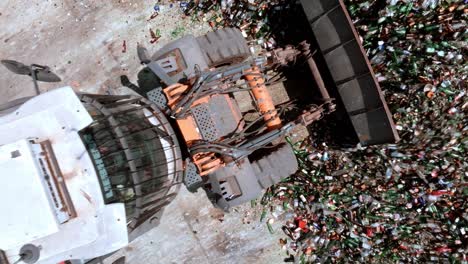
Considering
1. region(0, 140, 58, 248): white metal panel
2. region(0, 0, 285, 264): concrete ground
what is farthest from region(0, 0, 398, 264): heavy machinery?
region(0, 0, 285, 264): concrete ground

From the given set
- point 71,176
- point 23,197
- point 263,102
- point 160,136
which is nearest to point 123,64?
point 160,136

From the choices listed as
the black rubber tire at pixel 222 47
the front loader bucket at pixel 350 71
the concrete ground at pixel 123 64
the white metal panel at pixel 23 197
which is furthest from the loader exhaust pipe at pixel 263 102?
the white metal panel at pixel 23 197

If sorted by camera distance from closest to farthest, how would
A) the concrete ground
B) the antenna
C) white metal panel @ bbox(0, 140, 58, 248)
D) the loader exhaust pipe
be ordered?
1. white metal panel @ bbox(0, 140, 58, 248)
2. the antenna
3. the loader exhaust pipe
4. the concrete ground

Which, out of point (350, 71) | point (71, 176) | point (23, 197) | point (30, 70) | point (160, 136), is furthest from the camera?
point (350, 71)

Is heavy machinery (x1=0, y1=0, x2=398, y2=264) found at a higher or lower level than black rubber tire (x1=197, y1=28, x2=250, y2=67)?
lower

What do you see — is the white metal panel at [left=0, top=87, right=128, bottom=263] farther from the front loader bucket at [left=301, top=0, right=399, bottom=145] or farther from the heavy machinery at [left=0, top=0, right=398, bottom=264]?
the front loader bucket at [left=301, top=0, right=399, bottom=145]

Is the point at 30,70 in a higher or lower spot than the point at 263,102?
higher

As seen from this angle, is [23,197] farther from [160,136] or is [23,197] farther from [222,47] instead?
[222,47]

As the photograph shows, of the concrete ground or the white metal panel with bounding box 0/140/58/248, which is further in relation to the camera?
the concrete ground
